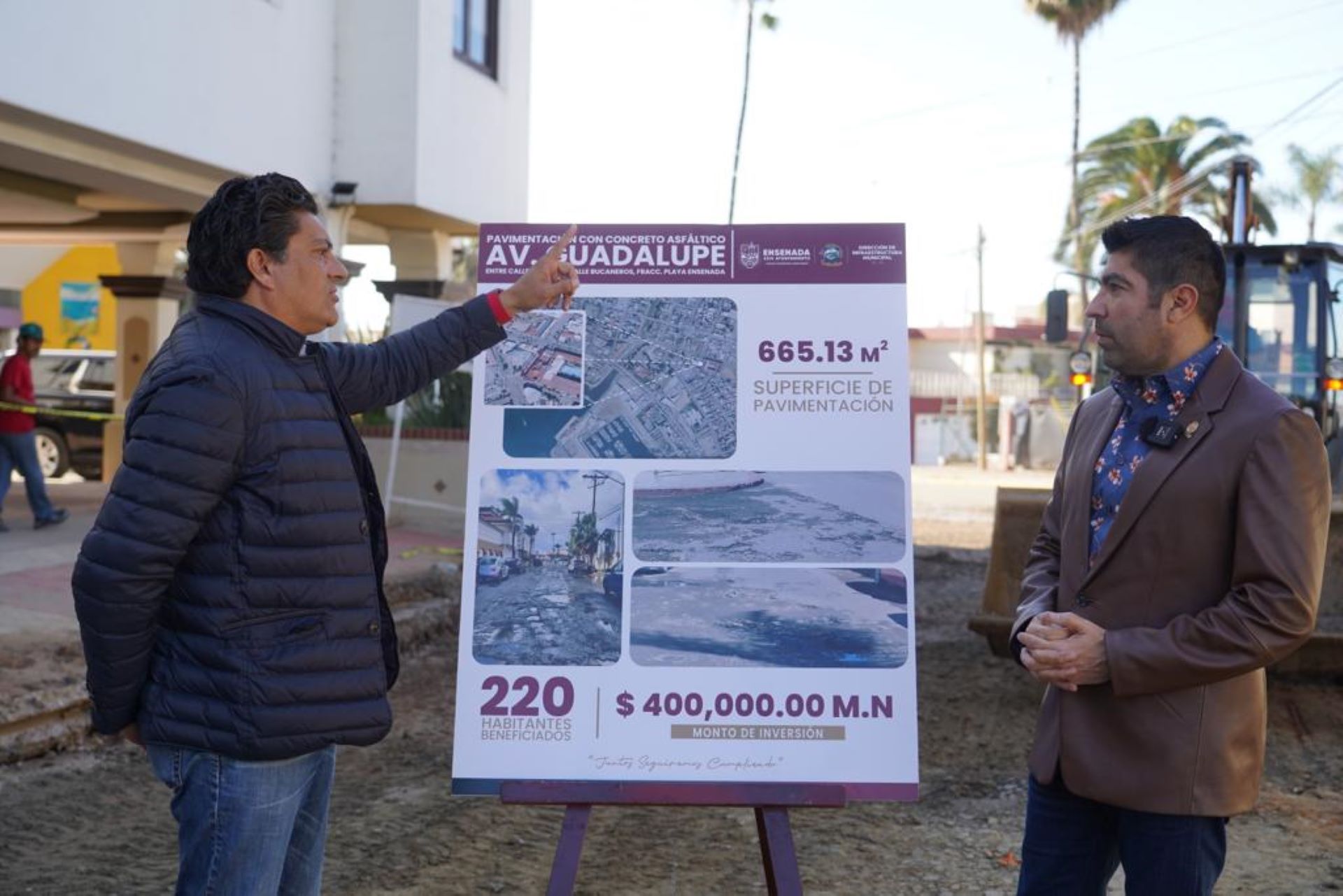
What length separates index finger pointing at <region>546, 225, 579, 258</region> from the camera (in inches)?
154

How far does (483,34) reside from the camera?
15.6 metres

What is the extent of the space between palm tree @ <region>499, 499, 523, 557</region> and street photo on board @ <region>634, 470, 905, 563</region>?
34cm

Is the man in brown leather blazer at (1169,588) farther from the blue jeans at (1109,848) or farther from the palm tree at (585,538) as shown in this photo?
the palm tree at (585,538)

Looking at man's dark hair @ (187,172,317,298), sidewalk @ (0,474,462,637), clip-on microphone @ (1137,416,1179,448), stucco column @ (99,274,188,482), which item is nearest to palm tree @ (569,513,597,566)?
man's dark hair @ (187,172,317,298)

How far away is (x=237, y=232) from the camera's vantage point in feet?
9.80

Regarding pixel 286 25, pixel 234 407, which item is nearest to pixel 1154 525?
pixel 234 407

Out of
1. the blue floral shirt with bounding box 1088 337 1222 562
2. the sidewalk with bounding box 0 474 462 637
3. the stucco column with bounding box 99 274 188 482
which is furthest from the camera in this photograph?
the stucco column with bounding box 99 274 188 482

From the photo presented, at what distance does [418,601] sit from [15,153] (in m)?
4.60

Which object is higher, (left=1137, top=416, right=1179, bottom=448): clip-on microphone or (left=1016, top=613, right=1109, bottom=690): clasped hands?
(left=1137, top=416, right=1179, bottom=448): clip-on microphone

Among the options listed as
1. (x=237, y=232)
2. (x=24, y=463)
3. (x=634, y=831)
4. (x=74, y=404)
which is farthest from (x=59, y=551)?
(x=74, y=404)

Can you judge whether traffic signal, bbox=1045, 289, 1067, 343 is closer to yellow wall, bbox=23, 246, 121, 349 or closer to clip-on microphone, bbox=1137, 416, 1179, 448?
clip-on microphone, bbox=1137, 416, 1179, 448

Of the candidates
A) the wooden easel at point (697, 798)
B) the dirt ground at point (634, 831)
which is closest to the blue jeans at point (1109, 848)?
the wooden easel at point (697, 798)

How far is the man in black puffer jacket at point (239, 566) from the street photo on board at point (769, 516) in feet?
3.50

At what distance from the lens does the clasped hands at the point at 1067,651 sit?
295cm
